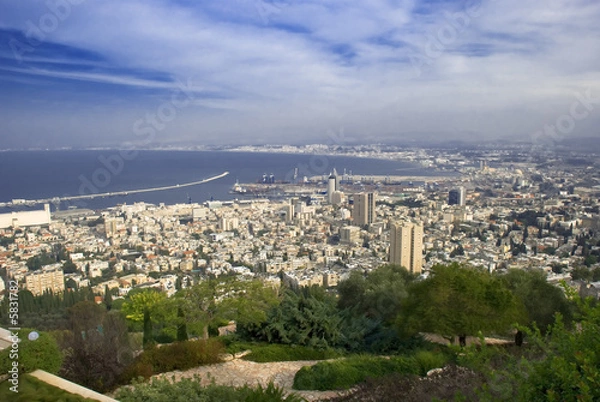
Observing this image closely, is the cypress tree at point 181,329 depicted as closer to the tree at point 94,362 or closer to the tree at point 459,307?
the tree at point 94,362

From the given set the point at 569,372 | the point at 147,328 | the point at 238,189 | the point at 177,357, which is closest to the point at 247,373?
the point at 177,357

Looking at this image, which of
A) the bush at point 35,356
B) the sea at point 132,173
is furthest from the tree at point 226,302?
the sea at point 132,173

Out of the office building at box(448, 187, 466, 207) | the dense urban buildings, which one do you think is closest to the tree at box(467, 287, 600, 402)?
the dense urban buildings

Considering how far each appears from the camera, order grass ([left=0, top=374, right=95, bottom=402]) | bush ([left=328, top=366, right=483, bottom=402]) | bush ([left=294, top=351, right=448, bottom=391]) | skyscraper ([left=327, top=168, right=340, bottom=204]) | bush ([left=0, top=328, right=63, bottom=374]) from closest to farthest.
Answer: grass ([left=0, top=374, right=95, bottom=402]) → bush ([left=328, top=366, right=483, bottom=402]) → bush ([left=0, top=328, right=63, bottom=374]) → bush ([left=294, top=351, right=448, bottom=391]) → skyscraper ([left=327, top=168, right=340, bottom=204])

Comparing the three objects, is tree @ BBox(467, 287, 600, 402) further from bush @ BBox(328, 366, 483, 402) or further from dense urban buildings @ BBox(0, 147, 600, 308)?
dense urban buildings @ BBox(0, 147, 600, 308)

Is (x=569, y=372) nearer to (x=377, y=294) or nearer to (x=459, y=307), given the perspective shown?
(x=459, y=307)

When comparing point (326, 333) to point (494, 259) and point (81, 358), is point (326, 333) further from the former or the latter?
point (494, 259)
